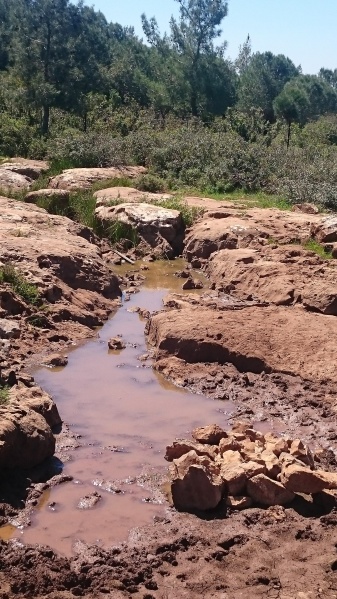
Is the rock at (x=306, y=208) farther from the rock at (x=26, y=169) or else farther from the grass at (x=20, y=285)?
the grass at (x=20, y=285)

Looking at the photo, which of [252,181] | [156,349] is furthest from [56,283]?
[252,181]

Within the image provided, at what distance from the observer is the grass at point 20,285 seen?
8883 millimetres

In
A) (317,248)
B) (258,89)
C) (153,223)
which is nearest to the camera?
(317,248)

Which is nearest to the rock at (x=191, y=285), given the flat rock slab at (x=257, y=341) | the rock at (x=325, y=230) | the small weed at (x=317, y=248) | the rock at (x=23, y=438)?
the small weed at (x=317, y=248)

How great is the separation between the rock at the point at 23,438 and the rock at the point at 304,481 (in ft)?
A: 6.02

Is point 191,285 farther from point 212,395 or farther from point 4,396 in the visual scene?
point 4,396

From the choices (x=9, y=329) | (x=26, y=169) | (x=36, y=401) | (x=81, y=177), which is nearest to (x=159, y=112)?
(x=26, y=169)

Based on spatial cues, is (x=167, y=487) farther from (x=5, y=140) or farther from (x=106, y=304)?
(x=5, y=140)

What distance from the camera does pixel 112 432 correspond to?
6152 millimetres

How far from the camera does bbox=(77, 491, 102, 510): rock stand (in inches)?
196

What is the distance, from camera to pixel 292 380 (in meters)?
7.18

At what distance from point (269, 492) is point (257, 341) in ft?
9.54

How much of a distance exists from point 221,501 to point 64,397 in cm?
242

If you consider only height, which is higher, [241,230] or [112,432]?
[241,230]
